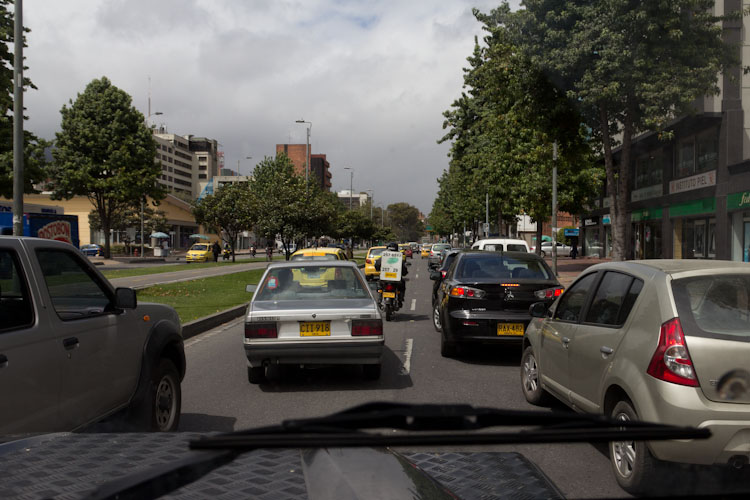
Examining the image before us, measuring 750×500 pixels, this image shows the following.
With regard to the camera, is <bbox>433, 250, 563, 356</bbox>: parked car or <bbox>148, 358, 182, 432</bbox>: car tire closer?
<bbox>148, 358, 182, 432</bbox>: car tire

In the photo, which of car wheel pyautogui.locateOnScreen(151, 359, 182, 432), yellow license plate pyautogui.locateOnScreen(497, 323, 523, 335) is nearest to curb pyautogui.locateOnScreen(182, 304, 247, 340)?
yellow license plate pyautogui.locateOnScreen(497, 323, 523, 335)

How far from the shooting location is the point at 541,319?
6.24m

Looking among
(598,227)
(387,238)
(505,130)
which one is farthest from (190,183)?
(505,130)

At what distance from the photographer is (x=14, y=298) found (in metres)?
3.72

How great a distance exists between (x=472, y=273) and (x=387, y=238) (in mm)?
108805

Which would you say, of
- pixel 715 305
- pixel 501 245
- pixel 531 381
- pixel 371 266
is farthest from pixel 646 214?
pixel 715 305

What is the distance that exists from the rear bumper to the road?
1.13 ft

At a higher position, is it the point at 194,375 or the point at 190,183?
the point at 190,183

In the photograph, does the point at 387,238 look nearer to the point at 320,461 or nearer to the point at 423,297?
the point at 423,297

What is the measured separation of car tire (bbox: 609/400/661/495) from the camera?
360cm

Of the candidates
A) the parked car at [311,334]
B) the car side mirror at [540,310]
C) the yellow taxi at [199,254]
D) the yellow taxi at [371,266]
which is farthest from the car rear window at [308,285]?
the yellow taxi at [199,254]

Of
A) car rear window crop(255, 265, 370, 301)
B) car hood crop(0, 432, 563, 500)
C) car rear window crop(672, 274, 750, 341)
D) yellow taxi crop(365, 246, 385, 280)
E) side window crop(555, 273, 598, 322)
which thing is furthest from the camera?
yellow taxi crop(365, 246, 385, 280)

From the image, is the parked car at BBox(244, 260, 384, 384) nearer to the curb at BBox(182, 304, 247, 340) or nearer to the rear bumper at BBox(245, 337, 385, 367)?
the rear bumper at BBox(245, 337, 385, 367)

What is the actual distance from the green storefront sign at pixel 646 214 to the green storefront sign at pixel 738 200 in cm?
776
